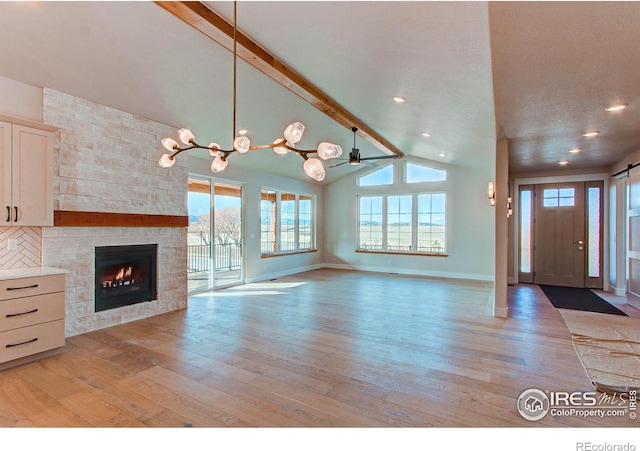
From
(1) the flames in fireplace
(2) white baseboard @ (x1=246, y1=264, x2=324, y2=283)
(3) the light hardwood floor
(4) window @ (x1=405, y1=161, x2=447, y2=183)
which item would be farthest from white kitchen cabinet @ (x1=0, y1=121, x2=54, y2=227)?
(4) window @ (x1=405, y1=161, x2=447, y2=183)

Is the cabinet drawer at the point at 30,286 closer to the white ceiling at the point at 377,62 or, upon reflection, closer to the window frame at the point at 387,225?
the white ceiling at the point at 377,62

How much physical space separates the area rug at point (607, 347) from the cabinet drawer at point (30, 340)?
16.2 ft

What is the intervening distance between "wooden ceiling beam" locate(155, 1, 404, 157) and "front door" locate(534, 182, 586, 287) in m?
5.32

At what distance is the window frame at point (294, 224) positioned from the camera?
329 inches

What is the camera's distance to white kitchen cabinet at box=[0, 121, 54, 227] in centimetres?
329

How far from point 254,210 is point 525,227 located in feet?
20.5

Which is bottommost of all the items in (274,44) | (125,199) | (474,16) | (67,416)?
(67,416)

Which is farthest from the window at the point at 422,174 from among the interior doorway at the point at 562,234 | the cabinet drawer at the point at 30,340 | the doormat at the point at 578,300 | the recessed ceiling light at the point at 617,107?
the cabinet drawer at the point at 30,340

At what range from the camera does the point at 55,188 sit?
3850 millimetres

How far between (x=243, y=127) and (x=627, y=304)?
22.8ft

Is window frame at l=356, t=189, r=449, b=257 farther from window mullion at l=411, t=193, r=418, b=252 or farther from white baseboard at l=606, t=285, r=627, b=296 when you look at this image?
white baseboard at l=606, t=285, r=627, b=296

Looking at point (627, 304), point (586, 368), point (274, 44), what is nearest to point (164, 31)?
point (274, 44)

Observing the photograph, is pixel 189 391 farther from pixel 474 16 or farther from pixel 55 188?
pixel 474 16

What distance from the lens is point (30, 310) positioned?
3.21 metres
